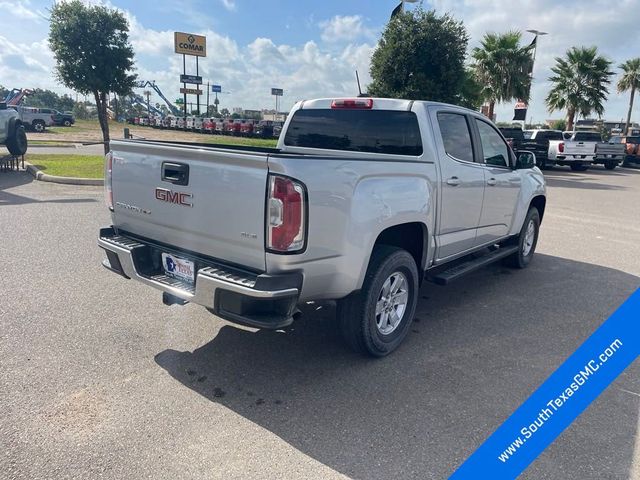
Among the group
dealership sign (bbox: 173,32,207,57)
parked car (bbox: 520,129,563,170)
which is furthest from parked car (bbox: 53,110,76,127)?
parked car (bbox: 520,129,563,170)

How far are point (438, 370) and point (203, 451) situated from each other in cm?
183

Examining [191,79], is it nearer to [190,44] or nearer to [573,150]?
[190,44]

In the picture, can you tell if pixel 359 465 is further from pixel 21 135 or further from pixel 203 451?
pixel 21 135

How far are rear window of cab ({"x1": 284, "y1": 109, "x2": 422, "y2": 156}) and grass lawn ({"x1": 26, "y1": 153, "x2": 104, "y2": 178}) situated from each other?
888cm

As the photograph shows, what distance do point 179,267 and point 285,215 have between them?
3.46ft

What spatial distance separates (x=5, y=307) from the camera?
4.45 m

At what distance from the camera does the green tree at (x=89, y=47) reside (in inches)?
633

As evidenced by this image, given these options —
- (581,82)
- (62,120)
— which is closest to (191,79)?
(62,120)

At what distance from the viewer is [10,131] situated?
13.7 meters

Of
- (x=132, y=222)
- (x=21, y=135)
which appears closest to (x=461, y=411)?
(x=132, y=222)

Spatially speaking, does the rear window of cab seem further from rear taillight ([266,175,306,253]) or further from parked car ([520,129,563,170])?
parked car ([520,129,563,170])

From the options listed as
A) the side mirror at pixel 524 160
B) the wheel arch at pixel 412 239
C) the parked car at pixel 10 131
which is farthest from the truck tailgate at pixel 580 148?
the parked car at pixel 10 131

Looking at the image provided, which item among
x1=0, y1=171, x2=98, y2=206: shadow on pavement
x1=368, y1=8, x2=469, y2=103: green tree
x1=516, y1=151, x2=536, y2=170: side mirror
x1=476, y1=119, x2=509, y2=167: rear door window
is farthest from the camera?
x1=368, y1=8, x2=469, y2=103: green tree

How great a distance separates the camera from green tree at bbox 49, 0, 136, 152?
52.7ft
